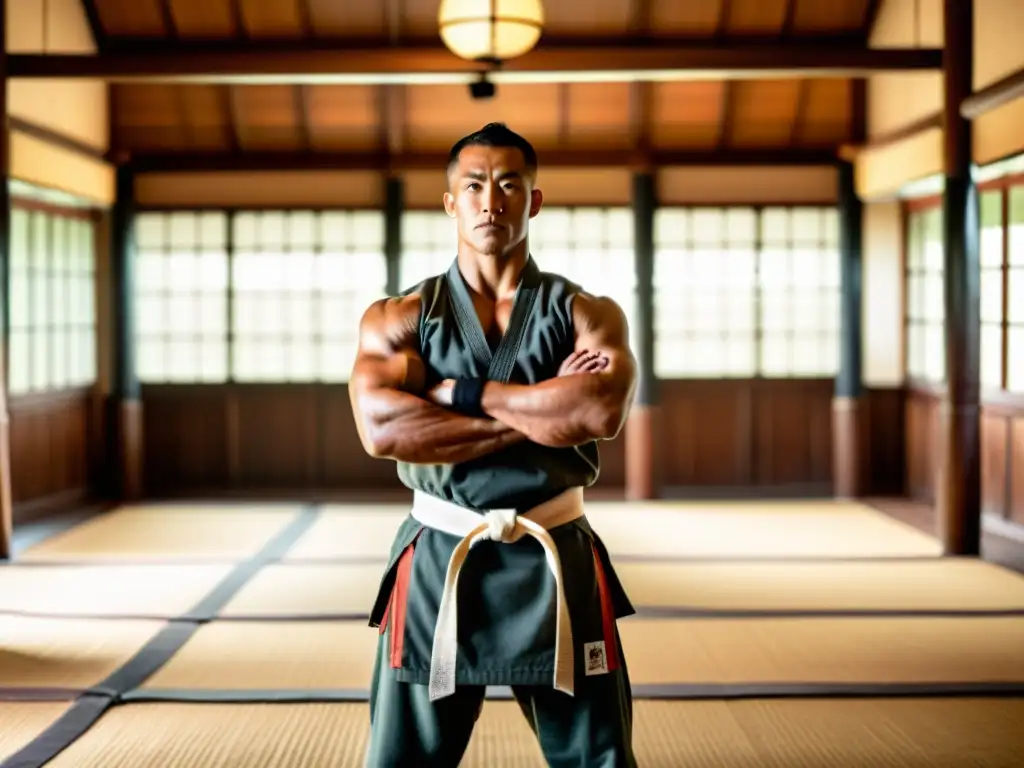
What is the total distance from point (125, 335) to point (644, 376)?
356cm

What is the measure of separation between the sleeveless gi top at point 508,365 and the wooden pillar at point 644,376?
603 centimetres

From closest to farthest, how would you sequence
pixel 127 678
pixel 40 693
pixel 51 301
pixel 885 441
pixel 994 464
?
1. pixel 40 693
2. pixel 127 678
3. pixel 994 464
4. pixel 51 301
5. pixel 885 441

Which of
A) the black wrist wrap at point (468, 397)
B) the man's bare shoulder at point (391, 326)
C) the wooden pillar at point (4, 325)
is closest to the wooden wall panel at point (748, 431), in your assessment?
the wooden pillar at point (4, 325)

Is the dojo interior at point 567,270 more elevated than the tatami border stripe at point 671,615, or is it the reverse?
the dojo interior at point 567,270

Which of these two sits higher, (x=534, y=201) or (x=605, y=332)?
(x=534, y=201)

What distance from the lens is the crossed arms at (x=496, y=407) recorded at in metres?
2.01

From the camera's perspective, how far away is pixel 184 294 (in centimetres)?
854

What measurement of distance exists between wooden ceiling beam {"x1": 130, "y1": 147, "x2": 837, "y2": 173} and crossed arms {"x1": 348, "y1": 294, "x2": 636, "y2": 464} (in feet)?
20.6

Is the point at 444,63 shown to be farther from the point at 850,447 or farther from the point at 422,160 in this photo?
the point at 850,447

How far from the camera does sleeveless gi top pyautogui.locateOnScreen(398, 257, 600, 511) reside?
210cm

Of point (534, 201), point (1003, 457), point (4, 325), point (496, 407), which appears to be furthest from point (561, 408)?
point (1003, 457)

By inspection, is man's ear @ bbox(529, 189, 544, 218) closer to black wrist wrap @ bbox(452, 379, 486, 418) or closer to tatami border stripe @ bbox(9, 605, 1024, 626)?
black wrist wrap @ bbox(452, 379, 486, 418)

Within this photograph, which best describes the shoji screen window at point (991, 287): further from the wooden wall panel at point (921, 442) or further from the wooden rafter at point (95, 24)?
the wooden rafter at point (95, 24)

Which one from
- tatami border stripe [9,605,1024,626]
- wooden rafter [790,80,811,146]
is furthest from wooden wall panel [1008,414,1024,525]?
wooden rafter [790,80,811,146]
